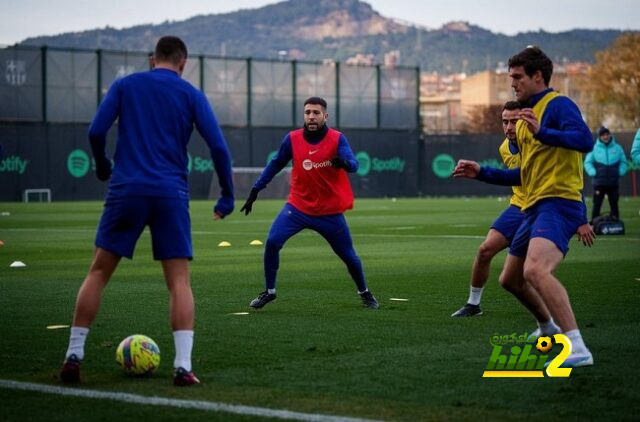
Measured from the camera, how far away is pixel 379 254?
20.4 meters

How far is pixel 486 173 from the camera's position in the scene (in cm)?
950

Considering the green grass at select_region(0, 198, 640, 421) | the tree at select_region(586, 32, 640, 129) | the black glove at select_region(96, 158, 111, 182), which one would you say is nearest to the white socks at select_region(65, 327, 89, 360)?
the green grass at select_region(0, 198, 640, 421)

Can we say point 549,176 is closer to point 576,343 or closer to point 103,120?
point 576,343

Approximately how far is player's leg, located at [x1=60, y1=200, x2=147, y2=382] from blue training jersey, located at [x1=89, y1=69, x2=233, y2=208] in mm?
115

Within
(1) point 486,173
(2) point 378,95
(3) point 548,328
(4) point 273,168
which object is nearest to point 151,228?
(1) point 486,173

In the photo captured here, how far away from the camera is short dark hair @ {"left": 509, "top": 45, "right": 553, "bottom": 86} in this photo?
29.2ft

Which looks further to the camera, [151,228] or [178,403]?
[151,228]

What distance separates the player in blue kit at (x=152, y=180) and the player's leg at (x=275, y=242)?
429 centimetres

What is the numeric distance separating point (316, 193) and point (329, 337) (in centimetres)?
302

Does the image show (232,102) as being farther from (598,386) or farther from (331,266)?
(598,386)

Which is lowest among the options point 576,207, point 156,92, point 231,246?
point 231,246

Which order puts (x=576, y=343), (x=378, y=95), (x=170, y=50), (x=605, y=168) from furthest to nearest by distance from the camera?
(x=378, y=95) → (x=605, y=168) → (x=576, y=343) → (x=170, y=50)

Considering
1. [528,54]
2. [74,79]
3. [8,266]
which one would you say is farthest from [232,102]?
[528,54]

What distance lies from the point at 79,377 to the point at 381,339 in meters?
2.83
